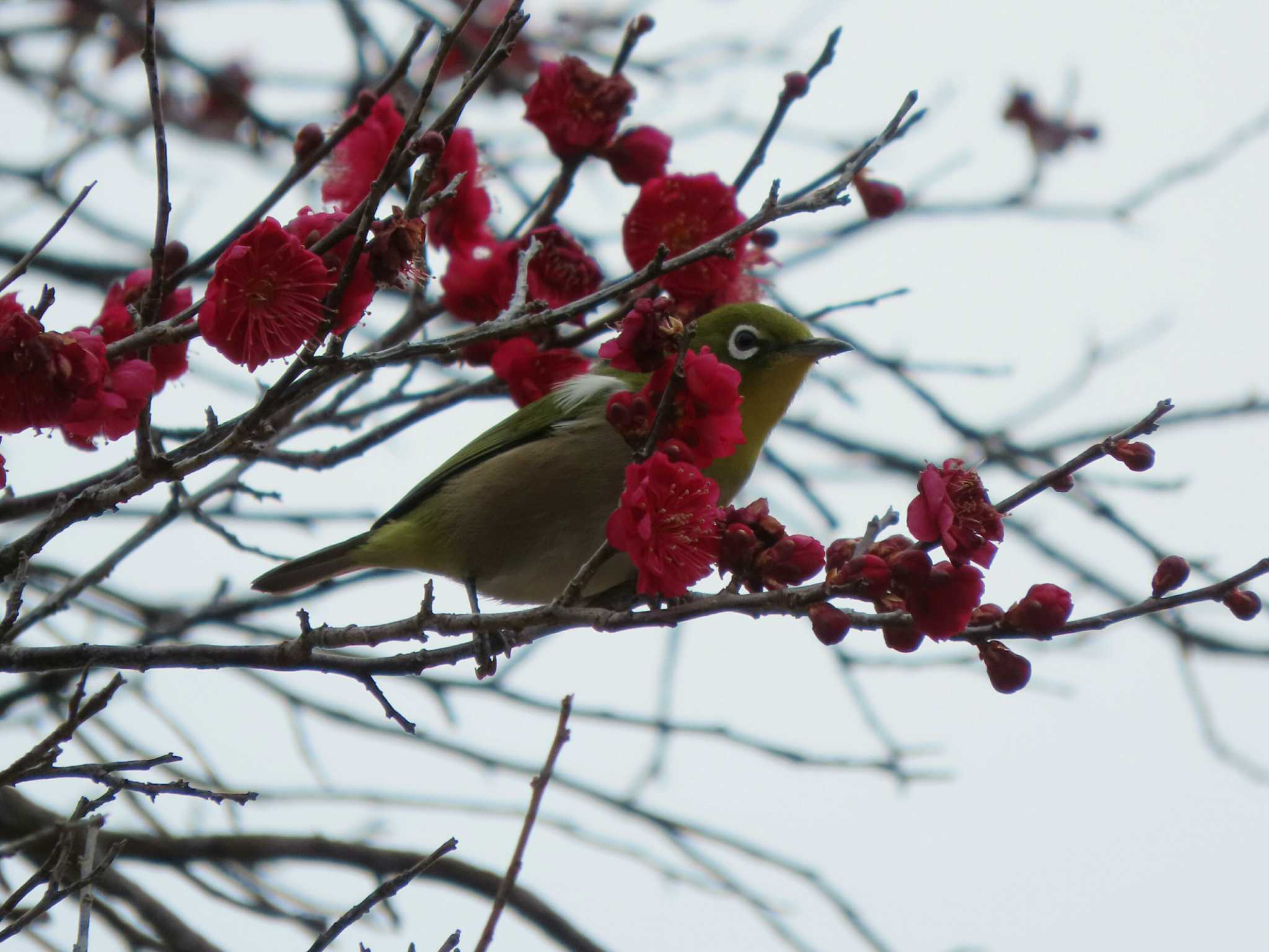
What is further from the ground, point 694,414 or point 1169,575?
point 694,414

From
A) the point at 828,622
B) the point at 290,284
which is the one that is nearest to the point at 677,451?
the point at 828,622

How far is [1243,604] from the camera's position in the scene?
228 cm

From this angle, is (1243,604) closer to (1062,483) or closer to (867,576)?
(1062,483)

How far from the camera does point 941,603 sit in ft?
7.27

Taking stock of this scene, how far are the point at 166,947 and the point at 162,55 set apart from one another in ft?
13.9

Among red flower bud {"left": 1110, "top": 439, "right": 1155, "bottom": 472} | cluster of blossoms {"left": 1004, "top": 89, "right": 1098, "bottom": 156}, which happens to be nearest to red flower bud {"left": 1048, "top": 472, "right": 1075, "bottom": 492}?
red flower bud {"left": 1110, "top": 439, "right": 1155, "bottom": 472}

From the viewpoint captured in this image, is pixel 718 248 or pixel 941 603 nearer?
pixel 941 603

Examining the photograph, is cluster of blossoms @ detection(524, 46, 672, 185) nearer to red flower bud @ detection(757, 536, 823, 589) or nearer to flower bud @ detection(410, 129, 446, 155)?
flower bud @ detection(410, 129, 446, 155)

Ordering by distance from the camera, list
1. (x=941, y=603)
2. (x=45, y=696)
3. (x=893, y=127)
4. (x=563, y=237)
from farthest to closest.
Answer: (x=45, y=696), (x=563, y=237), (x=893, y=127), (x=941, y=603)

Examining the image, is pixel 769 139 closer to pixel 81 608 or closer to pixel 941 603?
pixel 941 603

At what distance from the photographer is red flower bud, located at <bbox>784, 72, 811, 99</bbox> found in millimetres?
3500

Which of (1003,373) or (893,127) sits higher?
(1003,373)

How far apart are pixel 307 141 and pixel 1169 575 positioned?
234cm

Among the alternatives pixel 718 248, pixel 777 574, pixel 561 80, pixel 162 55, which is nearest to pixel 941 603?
pixel 777 574
